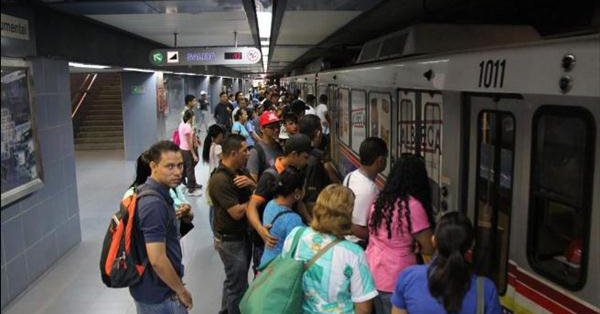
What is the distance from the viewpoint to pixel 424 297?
7.93 feet

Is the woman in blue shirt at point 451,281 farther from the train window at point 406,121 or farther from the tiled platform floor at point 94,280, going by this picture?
the tiled platform floor at point 94,280

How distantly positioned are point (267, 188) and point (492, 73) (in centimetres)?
172

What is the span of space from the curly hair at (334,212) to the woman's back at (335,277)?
1.8 inches

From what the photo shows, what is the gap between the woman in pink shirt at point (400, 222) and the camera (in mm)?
3186

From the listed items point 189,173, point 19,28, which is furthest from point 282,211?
point 189,173

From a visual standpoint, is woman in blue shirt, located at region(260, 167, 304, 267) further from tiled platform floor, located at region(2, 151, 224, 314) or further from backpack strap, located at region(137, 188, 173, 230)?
tiled platform floor, located at region(2, 151, 224, 314)

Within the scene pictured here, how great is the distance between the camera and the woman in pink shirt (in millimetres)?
3186

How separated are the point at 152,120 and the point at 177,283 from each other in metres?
12.1

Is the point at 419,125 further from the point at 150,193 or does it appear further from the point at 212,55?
the point at 212,55

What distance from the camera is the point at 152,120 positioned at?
14703 millimetres

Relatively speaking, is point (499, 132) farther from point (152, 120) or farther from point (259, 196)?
point (152, 120)

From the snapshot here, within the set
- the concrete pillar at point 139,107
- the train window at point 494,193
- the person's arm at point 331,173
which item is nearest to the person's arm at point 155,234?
the train window at point 494,193

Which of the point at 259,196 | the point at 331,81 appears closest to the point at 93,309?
the point at 259,196

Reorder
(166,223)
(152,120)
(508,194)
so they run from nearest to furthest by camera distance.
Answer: (166,223) < (508,194) < (152,120)
